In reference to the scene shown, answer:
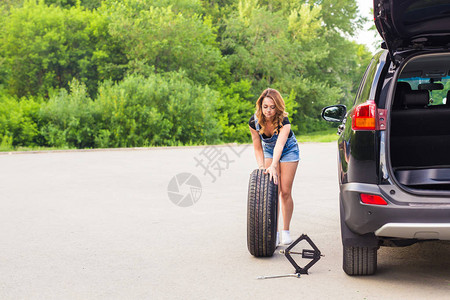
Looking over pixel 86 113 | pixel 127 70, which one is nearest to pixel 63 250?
pixel 86 113

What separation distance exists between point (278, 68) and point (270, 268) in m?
48.3

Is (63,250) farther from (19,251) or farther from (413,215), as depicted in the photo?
(413,215)

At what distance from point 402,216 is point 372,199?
0.79 ft

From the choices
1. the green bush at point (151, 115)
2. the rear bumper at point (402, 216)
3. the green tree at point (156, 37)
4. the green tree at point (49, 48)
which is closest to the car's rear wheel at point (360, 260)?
the rear bumper at point (402, 216)

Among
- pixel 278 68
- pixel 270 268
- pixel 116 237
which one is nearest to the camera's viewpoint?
pixel 270 268

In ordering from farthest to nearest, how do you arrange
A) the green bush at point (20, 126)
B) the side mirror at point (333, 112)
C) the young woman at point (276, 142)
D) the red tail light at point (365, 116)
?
the green bush at point (20, 126) < the side mirror at point (333, 112) < the young woman at point (276, 142) < the red tail light at point (365, 116)

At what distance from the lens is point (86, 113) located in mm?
33500

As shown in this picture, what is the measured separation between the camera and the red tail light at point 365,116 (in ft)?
14.9

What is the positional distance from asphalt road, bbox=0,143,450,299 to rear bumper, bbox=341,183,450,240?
48 centimetres

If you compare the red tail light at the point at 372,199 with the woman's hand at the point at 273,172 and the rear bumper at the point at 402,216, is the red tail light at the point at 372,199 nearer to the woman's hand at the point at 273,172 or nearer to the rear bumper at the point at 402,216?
the rear bumper at the point at 402,216

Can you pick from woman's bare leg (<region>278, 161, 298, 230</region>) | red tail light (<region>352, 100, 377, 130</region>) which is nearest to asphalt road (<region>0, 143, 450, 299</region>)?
woman's bare leg (<region>278, 161, 298, 230</region>)

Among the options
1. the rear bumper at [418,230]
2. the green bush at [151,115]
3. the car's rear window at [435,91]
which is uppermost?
the car's rear window at [435,91]

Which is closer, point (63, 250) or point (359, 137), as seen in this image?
point (359, 137)

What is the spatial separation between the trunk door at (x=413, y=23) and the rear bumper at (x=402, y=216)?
3.48ft
